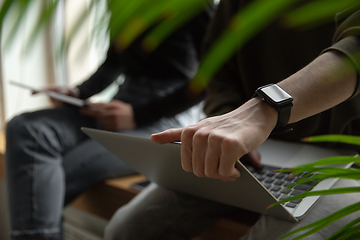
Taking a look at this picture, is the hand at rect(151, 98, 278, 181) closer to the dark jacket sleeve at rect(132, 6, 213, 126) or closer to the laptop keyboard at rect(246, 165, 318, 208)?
the laptop keyboard at rect(246, 165, 318, 208)

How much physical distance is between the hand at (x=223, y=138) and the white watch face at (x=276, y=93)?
16 mm

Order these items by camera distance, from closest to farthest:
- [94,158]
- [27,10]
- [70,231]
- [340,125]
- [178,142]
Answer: [27,10] → [178,142] → [340,125] → [94,158] → [70,231]

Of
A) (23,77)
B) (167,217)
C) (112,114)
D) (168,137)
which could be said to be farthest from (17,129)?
(23,77)

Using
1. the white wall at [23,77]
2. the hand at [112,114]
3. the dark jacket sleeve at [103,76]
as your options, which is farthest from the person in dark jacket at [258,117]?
the white wall at [23,77]

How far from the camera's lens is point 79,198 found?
1.13 metres

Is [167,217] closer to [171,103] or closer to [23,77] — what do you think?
[171,103]

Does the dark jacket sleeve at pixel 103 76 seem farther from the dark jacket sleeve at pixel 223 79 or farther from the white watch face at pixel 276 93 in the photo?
the white watch face at pixel 276 93

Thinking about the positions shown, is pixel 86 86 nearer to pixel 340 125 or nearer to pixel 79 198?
pixel 79 198

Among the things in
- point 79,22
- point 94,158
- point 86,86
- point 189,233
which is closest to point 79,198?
point 94,158

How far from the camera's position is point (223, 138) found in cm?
35

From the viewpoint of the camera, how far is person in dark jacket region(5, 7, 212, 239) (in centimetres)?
88

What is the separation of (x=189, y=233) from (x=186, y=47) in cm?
72

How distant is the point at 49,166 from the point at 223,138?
0.74m

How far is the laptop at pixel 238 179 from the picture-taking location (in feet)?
1.41
